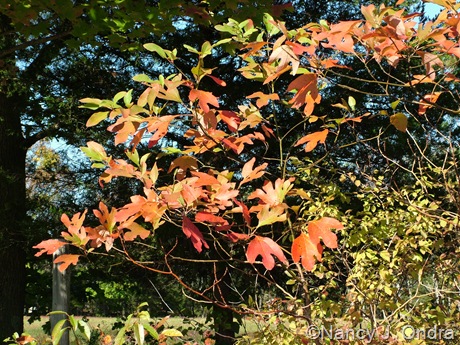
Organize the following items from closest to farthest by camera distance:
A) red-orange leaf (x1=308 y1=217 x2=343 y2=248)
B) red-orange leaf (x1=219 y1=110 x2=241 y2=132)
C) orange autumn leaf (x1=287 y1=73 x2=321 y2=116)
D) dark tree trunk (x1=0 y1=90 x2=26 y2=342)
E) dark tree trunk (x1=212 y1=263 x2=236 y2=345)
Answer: red-orange leaf (x1=308 y1=217 x2=343 y2=248) < orange autumn leaf (x1=287 y1=73 x2=321 y2=116) < red-orange leaf (x1=219 y1=110 x2=241 y2=132) < dark tree trunk (x1=212 y1=263 x2=236 y2=345) < dark tree trunk (x1=0 y1=90 x2=26 y2=342)

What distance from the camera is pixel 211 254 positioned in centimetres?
746

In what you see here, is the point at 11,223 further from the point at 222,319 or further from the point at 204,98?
the point at 204,98

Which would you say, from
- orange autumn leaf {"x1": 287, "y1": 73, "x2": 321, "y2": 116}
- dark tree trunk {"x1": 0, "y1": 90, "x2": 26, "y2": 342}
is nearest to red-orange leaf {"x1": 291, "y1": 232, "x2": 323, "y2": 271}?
orange autumn leaf {"x1": 287, "y1": 73, "x2": 321, "y2": 116}

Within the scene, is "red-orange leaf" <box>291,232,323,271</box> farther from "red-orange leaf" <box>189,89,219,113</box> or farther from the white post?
the white post

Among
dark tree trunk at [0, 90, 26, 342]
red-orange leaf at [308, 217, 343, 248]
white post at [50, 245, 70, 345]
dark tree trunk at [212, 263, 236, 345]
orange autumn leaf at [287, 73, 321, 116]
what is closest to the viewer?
red-orange leaf at [308, 217, 343, 248]

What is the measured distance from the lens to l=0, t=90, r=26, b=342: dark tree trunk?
681 cm

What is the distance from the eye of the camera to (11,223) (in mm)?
6910

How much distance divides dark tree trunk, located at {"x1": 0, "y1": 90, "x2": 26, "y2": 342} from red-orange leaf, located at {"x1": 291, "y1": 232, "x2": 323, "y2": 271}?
5855 millimetres

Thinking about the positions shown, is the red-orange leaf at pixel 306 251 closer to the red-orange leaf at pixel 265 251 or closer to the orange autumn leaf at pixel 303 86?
the red-orange leaf at pixel 265 251

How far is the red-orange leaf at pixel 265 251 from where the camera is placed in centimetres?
155

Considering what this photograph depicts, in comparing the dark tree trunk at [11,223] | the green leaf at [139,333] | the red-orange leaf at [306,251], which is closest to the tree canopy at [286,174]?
the red-orange leaf at [306,251]

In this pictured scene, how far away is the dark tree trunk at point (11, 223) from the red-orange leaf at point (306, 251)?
19.2 ft

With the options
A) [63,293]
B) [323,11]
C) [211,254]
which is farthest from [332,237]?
[323,11]

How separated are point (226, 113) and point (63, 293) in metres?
2.87
